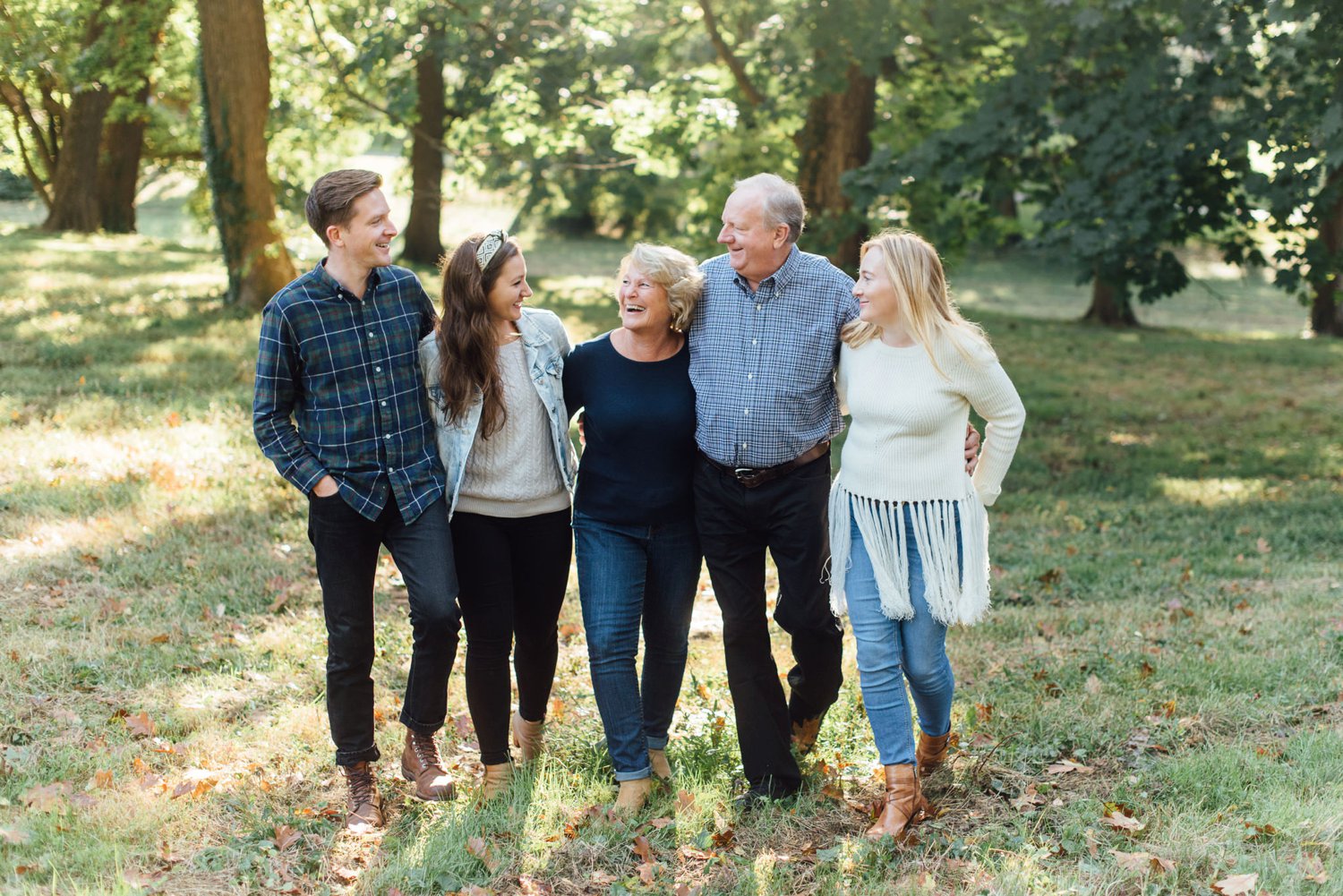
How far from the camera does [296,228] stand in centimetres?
1600

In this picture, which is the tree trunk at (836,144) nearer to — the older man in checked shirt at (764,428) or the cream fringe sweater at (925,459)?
the older man in checked shirt at (764,428)

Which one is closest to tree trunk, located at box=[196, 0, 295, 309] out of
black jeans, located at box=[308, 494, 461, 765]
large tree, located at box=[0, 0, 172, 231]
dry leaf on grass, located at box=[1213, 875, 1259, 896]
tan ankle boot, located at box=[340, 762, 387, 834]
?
large tree, located at box=[0, 0, 172, 231]

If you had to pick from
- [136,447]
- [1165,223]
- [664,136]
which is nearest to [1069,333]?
[664,136]

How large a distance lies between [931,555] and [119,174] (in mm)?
24976

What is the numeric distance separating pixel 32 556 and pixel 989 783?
5235mm

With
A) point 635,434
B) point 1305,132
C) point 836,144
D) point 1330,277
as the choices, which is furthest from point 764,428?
point 836,144

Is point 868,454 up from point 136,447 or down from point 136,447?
up

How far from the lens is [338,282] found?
4129 mm

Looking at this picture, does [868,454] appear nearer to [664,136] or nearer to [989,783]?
[989,783]

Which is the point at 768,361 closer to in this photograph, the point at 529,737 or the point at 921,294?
the point at 921,294

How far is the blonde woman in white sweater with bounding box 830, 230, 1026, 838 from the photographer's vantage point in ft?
13.2

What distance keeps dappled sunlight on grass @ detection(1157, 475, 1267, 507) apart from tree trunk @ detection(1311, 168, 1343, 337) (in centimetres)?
177

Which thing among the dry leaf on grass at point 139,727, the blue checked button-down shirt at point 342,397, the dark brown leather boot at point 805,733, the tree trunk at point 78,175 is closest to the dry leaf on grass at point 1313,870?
the dark brown leather boot at point 805,733

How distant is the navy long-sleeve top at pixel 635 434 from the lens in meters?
4.25
